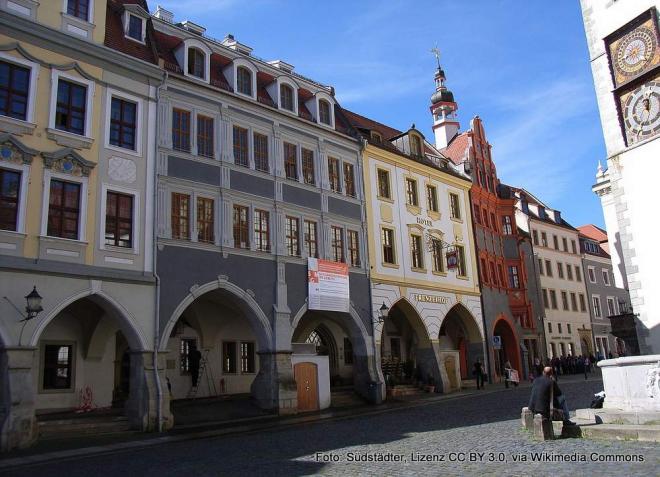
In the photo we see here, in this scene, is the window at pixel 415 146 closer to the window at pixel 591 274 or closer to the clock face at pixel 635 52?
the clock face at pixel 635 52

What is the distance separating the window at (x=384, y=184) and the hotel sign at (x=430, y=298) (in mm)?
5137

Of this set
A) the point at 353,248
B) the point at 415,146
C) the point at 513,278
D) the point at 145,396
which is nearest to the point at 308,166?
the point at 353,248

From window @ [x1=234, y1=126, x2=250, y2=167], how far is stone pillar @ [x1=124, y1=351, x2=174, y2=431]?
8.50 m

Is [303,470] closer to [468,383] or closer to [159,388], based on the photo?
[159,388]

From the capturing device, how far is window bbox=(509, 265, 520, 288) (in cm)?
4141

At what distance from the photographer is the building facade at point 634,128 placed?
1847 cm

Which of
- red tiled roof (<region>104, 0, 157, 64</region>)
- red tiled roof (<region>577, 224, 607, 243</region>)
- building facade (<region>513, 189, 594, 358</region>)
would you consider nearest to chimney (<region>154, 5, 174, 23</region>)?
red tiled roof (<region>104, 0, 157, 64</region>)

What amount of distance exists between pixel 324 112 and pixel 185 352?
12619mm

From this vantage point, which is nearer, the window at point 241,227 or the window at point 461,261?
the window at point 241,227

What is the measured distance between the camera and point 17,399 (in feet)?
53.4

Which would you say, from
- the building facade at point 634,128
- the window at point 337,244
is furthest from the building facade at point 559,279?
the building facade at point 634,128

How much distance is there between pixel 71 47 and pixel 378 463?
15.9m

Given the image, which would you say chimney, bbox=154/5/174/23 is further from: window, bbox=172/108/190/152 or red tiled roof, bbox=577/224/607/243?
red tiled roof, bbox=577/224/607/243

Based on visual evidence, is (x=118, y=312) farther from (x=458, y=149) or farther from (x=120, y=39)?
(x=458, y=149)
